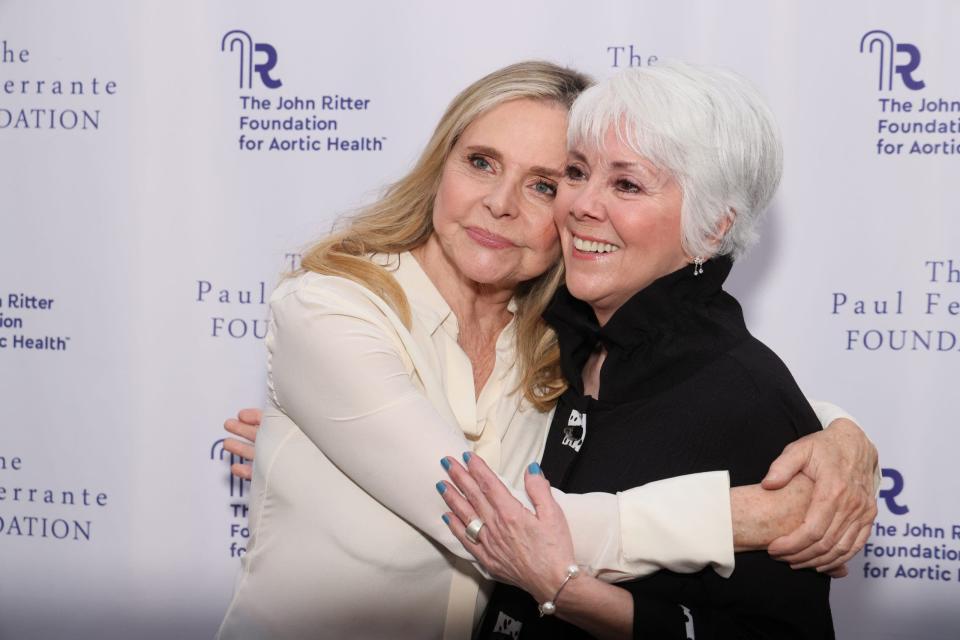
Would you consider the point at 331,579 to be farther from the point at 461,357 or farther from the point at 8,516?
the point at 8,516

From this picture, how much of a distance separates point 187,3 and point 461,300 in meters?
1.30

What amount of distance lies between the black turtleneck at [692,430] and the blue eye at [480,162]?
0.41m

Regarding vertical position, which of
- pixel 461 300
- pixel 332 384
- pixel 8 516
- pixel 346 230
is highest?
pixel 346 230

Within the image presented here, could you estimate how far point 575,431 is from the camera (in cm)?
185

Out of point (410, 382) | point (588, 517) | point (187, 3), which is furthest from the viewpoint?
point (187, 3)

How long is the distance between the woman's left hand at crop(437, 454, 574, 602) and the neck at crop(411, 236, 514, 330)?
53 cm

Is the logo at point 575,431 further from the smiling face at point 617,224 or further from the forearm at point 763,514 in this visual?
the forearm at point 763,514

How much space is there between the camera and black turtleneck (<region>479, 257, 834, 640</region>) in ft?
5.20

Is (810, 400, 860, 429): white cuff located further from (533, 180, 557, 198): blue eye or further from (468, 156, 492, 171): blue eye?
(468, 156, 492, 171): blue eye

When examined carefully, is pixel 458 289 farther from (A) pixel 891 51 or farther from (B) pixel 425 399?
(A) pixel 891 51

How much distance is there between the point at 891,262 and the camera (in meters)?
2.53

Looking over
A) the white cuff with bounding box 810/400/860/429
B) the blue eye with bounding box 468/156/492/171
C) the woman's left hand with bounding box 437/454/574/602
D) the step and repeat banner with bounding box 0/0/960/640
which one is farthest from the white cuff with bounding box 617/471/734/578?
the step and repeat banner with bounding box 0/0/960/640

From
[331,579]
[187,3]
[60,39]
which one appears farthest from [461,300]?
[60,39]

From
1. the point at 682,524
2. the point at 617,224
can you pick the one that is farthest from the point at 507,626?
the point at 617,224
